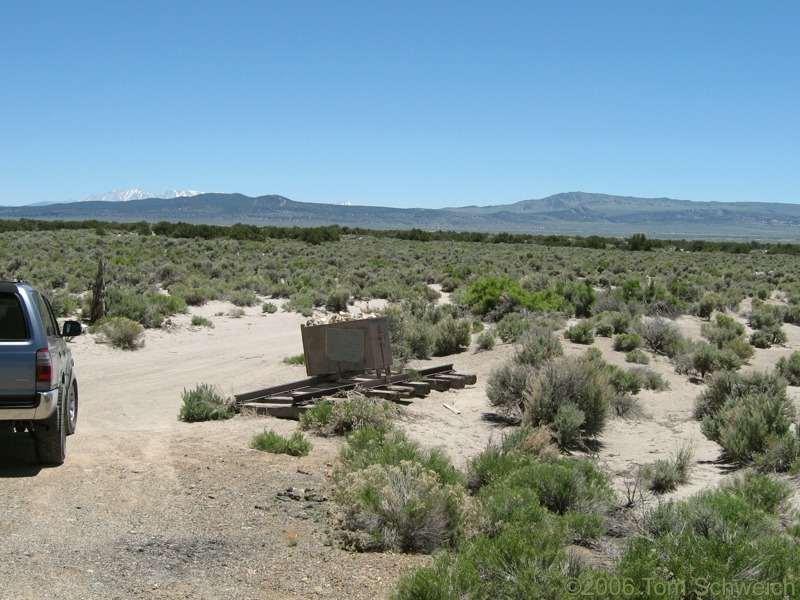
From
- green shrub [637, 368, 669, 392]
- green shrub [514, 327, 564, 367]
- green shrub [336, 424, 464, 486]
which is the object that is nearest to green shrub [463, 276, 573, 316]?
green shrub [514, 327, 564, 367]

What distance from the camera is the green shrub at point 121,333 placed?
16.2 meters

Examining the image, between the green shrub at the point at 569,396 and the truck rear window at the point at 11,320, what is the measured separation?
20.8ft

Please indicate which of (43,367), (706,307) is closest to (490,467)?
(43,367)

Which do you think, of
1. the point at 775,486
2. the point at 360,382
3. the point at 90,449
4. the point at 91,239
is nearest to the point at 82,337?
the point at 360,382

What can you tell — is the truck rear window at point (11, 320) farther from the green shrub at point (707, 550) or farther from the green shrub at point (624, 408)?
the green shrub at point (624, 408)

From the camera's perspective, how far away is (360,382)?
463 inches

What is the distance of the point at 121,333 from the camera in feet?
53.3

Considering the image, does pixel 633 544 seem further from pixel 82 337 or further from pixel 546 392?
pixel 82 337

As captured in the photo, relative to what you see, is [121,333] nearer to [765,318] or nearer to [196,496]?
[196,496]

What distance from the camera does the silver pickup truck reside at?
655 centimetres

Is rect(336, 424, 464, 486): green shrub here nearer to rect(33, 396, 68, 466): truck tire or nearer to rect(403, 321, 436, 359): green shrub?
rect(33, 396, 68, 466): truck tire

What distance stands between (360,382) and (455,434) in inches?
79.1

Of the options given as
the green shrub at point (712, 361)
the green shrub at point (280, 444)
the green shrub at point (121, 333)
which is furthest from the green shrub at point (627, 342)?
the green shrub at point (121, 333)

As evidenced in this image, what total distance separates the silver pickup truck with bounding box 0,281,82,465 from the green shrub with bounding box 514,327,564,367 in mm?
8195
